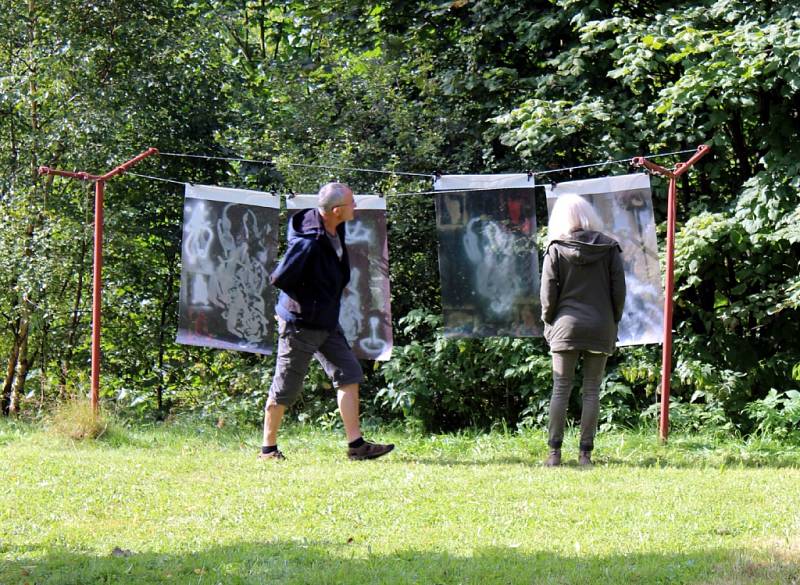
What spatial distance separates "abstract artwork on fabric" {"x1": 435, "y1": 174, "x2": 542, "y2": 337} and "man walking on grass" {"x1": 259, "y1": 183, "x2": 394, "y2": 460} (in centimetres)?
135

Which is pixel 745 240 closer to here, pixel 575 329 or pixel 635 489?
pixel 575 329

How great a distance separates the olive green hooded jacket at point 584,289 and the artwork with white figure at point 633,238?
1087 mm

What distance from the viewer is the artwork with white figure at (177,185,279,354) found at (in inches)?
324

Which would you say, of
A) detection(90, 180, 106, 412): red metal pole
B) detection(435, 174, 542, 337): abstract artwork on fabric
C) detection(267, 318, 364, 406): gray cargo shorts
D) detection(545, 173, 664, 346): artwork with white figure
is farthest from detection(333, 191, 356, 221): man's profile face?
detection(90, 180, 106, 412): red metal pole

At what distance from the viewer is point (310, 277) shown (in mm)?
6852

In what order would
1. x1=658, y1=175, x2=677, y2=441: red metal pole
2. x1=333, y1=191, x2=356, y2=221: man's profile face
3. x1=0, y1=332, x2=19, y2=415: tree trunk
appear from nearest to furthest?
x1=333, y1=191, x2=356, y2=221: man's profile face < x1=658, y1=175, x2=677, y2=441: red metal pole < x1=0, y1=332, x2=19, y2=415: tree trunk

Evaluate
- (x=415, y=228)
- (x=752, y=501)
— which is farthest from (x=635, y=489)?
(x=415, y=228)

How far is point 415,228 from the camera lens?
10148mm

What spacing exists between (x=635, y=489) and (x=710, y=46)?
4.03 meters

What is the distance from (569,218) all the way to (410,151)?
3490 mm

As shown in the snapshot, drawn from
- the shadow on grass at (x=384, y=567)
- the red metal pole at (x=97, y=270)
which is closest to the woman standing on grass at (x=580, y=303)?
the shadow on grass at (x=384, y=567)

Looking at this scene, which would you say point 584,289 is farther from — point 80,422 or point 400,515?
point 80,422

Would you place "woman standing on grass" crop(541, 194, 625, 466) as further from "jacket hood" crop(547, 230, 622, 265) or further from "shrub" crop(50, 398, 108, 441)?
"shrub" crop(50, 398, 108, 441)

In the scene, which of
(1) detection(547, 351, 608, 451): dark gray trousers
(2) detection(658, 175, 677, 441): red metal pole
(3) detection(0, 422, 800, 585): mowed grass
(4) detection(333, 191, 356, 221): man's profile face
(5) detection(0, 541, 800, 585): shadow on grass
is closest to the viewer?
(5) detection(0, 541, 800, 585): shadow on grass
